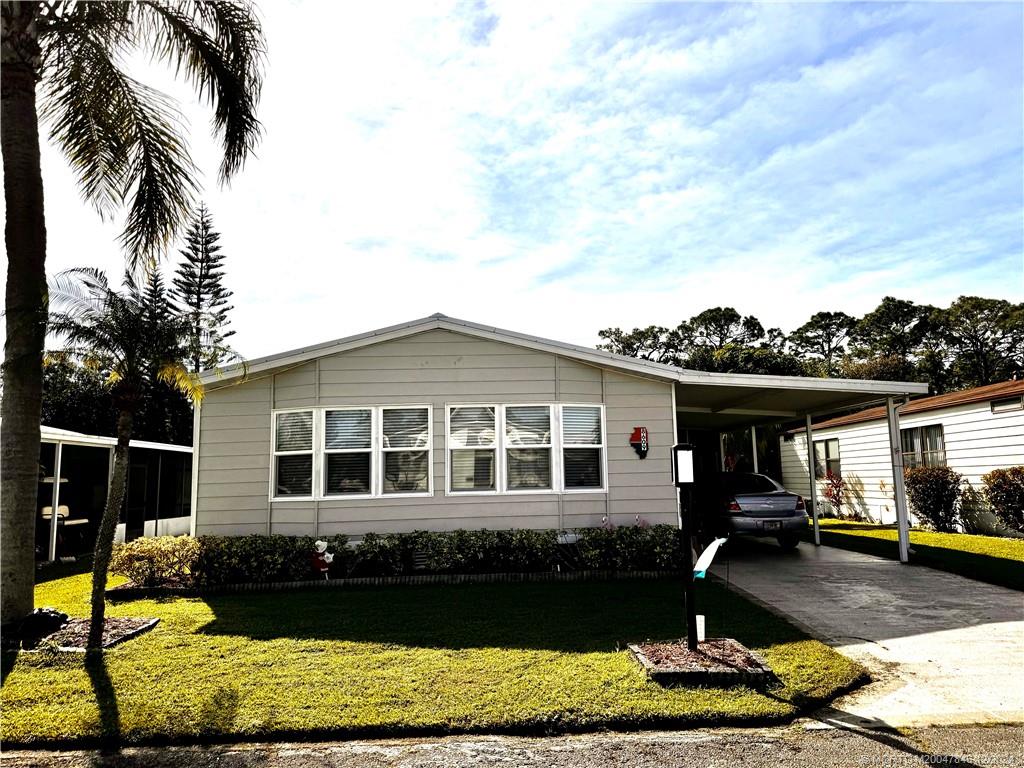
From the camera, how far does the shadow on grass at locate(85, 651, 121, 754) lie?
12.8 feet

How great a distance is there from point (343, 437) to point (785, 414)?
9495 mm

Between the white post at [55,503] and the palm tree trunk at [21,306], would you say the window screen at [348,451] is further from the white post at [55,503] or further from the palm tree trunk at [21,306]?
the white post at [55,503]

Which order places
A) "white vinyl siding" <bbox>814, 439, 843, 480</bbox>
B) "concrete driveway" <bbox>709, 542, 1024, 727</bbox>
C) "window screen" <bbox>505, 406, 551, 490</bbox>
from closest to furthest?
"concrete driveway" <bbox>709, 542, 1024, 727</bbox>
"window screen" <bbox>505, 406, 551, 490</bbox>
"white vinyl siding" <bbox>814, 439, 843, 480</bbox>

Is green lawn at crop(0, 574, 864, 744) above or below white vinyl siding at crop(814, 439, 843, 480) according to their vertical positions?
below

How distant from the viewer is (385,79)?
7.54m

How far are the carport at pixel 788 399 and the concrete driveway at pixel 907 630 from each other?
189cm

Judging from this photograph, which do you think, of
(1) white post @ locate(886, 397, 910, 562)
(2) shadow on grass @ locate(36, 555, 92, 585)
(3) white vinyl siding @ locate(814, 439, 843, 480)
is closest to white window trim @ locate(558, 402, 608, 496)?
(1) white post @ locate(886, 397, 910, 562)

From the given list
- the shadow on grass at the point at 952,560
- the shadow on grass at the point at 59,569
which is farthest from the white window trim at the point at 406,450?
the shadow on grass at the point at 952,560

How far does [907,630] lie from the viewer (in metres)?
6.35

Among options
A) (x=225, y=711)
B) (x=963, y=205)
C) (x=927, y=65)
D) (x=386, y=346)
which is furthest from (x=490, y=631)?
(x=963, y=205)

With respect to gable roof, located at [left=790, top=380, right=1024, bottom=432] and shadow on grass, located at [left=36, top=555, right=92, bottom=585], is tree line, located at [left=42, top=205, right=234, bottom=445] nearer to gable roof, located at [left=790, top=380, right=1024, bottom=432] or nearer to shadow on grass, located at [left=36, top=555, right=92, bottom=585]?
shadow on grass, located at [left=36, top=555, right=92, bottom=585]

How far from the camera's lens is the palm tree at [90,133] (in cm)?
642

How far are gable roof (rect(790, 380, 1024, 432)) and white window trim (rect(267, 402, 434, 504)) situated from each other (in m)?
11.1

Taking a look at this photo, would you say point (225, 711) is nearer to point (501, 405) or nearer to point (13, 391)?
point (13, 391)
